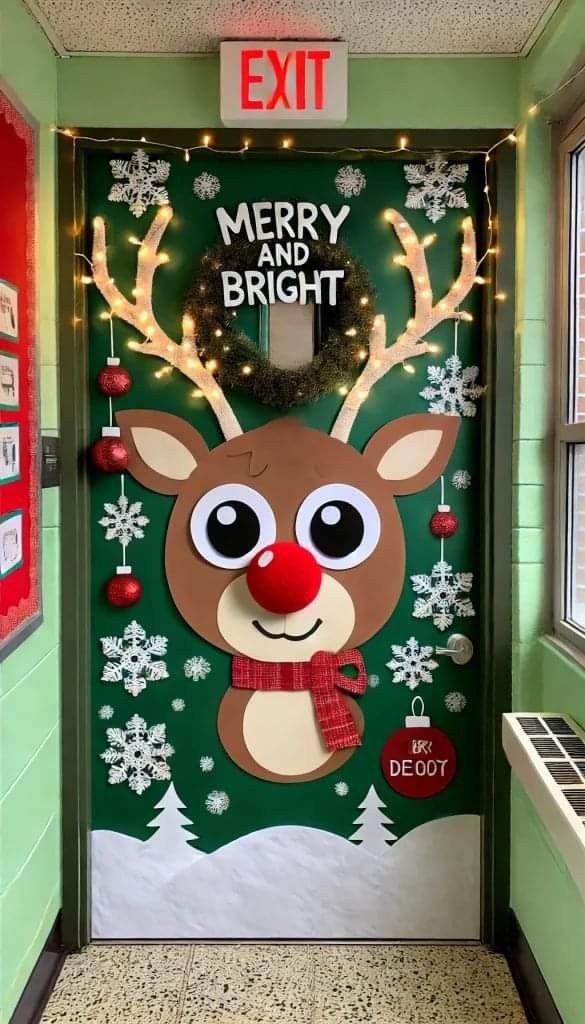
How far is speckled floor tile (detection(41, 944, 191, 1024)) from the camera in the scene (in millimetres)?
2062

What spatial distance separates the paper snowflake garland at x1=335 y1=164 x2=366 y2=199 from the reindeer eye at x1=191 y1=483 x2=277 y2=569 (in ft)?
2.86

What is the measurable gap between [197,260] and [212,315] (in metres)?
0.17

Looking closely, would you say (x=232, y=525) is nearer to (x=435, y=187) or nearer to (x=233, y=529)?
(x=233, y=529)

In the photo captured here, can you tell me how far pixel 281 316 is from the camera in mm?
2266

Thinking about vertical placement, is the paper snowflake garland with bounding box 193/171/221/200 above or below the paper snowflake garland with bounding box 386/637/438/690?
above

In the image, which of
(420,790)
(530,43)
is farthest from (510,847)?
(530,43)

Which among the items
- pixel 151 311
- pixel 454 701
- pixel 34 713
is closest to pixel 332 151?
pixel 151 311

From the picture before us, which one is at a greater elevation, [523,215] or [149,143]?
[149,143]

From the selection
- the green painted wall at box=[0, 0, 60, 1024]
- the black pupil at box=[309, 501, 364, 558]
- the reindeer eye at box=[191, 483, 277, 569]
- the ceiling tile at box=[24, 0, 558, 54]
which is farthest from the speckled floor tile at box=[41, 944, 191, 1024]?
the ceiling tile at box=[24, 0, 558, 54]

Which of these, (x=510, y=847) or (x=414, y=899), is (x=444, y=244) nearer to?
(x=510, y=847)

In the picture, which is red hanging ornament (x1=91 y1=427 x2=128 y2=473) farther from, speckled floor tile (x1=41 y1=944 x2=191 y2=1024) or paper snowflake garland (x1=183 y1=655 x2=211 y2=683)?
speckled floor tile (x1=41 y1=944 x2=191 y2=1024)

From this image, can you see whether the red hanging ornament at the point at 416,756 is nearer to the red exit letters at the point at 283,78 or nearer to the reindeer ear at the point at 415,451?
the reindeer ear at the point at 415,451

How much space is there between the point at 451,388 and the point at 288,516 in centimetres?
59

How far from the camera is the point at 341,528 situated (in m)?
2.29
